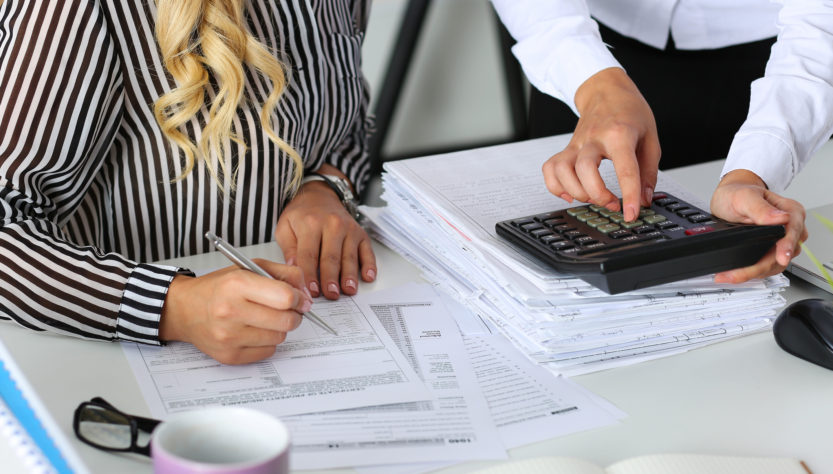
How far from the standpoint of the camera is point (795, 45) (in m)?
1.11

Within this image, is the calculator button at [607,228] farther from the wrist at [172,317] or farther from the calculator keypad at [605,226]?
the wrist at [172,317]

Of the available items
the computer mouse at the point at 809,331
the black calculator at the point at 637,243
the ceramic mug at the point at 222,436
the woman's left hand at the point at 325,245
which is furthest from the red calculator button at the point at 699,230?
the ceramic mug at the point at 222,436

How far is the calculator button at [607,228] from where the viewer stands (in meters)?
0.79

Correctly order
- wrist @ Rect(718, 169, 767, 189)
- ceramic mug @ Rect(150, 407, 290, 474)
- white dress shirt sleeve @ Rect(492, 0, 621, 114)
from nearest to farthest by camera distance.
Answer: ceramic mug @ Rect(150, 407, 290, 474) → wrist @ Rect(718, 169, 767, 189) → white dress shirt sleeve @ Rect(492, 0, 621, 114)

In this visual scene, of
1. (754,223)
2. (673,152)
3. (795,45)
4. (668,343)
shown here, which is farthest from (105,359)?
(673,152)

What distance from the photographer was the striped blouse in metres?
0.80

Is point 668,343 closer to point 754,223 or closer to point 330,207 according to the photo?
point 754,223

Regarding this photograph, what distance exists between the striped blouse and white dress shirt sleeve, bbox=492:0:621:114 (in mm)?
258

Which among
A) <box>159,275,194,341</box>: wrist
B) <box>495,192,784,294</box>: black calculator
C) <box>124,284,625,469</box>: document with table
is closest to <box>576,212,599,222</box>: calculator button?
<box>495,192,784,294</box>: black calculator

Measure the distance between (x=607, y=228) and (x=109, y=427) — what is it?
18.7 inches

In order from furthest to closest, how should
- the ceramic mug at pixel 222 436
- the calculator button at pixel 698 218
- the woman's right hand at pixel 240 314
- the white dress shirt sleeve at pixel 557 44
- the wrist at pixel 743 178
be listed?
the white dress shirt sleeve at pixel 557 44 < the wrist at pixel 743 178 < the calculator button at pixel 698 218 < the woman's right hand at pixel 240 314 < the ceramic mug at pixel 222 436

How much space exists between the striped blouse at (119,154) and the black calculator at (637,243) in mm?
366

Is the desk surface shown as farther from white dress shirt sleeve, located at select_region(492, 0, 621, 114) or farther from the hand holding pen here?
white dress shirt sleeve, located at select_region(492, 0, 621, 114)

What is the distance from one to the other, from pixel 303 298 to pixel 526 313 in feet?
0.68
